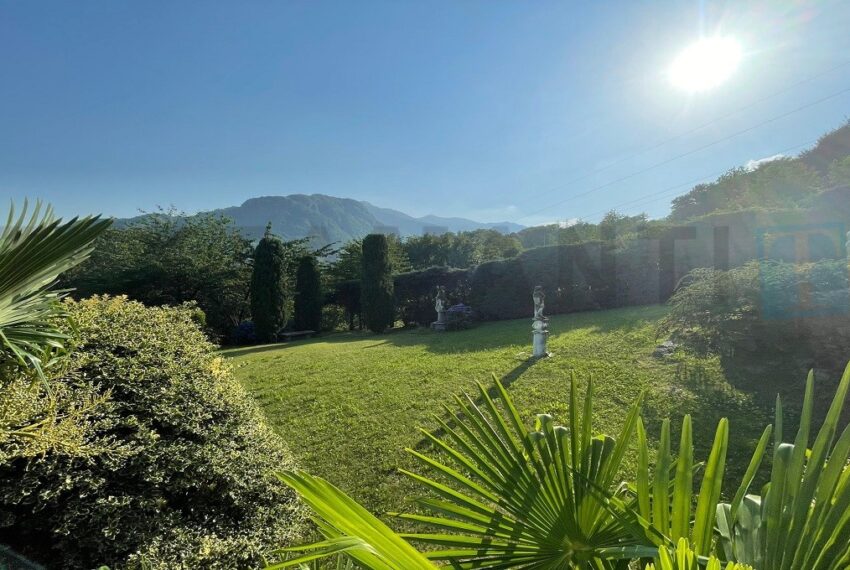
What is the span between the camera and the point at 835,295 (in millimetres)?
4910

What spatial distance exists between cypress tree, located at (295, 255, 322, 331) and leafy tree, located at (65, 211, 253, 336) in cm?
287

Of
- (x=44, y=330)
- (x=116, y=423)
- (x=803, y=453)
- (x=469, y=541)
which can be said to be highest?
(x=44, y=330)

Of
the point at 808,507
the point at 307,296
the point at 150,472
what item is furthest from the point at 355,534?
the point at 307,296

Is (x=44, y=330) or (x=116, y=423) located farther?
(x=116, y=423)

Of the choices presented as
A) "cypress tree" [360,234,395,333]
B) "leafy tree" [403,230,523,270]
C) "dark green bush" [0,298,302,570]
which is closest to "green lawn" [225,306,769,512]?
"dark green bush" [0,298,302,570]

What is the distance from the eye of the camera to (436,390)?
6609 millimetres

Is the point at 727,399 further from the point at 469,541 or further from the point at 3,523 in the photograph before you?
the point at 3,523

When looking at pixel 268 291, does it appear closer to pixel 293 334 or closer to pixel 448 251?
pixel 293 334

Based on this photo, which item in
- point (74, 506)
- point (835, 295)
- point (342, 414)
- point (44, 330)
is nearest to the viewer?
point (44, 330)

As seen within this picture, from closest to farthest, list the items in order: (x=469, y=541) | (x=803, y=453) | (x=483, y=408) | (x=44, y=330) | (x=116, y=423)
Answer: (x=803, y=453) < (x=469, y=541) < (x=44, y=330) < (x=116, y=423) < (x=483, y=408)

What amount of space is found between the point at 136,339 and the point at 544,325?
6.82 metres

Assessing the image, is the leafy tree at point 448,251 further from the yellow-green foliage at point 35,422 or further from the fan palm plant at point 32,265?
the fan palm plant at point 32,265

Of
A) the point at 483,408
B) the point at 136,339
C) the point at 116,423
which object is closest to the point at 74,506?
the point at 116,423

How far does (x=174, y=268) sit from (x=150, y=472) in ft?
55.5
